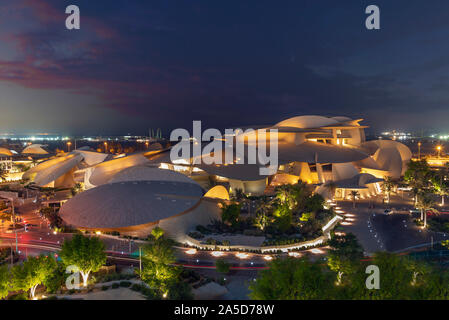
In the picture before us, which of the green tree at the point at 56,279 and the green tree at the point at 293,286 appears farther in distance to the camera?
the green tree at the point at 56,279

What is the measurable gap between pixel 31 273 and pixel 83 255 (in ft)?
9.79

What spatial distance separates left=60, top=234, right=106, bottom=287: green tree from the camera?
20.2 meters

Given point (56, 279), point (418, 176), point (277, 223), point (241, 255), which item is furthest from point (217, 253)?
point (418, 176)

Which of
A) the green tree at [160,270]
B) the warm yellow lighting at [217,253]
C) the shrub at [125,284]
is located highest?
the green tree at [160,270]

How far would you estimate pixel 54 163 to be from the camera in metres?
63.3

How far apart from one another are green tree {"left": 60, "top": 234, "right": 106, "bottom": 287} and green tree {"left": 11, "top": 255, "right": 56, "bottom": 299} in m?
1.20

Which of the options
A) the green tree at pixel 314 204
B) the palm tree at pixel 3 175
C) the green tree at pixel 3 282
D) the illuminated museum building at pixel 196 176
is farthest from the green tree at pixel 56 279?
the palm tree at pixel 3 175

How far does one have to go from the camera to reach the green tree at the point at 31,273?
1789cm

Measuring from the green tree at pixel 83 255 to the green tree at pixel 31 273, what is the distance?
1198 millimetres

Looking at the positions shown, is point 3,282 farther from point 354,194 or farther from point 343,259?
point 354,194

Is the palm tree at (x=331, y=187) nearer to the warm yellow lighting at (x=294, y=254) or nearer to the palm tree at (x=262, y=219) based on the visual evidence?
the palm tree at (x=262, y=219)

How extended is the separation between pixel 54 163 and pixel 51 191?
1347 cm

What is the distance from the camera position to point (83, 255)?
66.5ft

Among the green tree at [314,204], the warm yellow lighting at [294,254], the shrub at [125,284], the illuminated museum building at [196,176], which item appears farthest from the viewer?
the green tree at [314,204]
